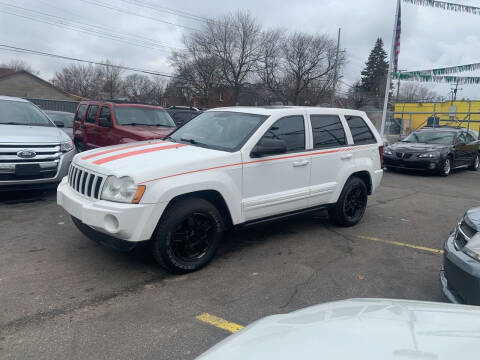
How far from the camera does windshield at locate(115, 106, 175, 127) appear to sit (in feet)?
30.5

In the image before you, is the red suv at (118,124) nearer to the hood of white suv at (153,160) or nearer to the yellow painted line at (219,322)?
the hood of white suv at (153,160)

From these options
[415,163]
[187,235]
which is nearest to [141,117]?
[187,235]

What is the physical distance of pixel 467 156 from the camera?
13375 mm

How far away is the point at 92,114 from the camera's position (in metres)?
10.1

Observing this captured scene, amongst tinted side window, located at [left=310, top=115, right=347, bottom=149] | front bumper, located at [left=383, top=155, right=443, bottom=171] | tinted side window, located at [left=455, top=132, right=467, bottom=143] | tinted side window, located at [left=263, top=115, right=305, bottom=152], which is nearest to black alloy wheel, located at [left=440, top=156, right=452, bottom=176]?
front bumper, located at [left=383, top=155, right=443, bottom=171]

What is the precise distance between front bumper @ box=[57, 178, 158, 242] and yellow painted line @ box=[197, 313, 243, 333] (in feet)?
3.05

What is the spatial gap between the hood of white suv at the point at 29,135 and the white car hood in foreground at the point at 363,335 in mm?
5797

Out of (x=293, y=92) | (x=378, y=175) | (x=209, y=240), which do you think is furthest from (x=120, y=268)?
(x=293, y=92)

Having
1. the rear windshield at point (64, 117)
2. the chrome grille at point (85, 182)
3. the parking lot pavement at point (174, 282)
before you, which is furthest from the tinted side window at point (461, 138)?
the rear windshield at point (64, 117)

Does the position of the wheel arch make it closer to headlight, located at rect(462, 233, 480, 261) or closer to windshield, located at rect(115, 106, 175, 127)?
headlight, located at rect(462, 233, 480, 261)

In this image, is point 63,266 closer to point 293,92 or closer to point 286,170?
point 286,170

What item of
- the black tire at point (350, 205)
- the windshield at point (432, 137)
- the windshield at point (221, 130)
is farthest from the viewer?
the windshield at point (432, 137)

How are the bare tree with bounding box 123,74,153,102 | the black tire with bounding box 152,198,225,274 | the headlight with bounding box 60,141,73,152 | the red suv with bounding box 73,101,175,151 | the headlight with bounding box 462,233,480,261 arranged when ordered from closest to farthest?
1. the headlight with bounding box 462,233,480,261
2. the black tire with bounding box 152,198,225,274
3. the headlight with bounding box 60,141,73,152
4. the red suv with bounding box 73,101,175,151
5. the bare tree with bounding box 123,74,153,102

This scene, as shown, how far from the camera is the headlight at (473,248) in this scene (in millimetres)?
2835
